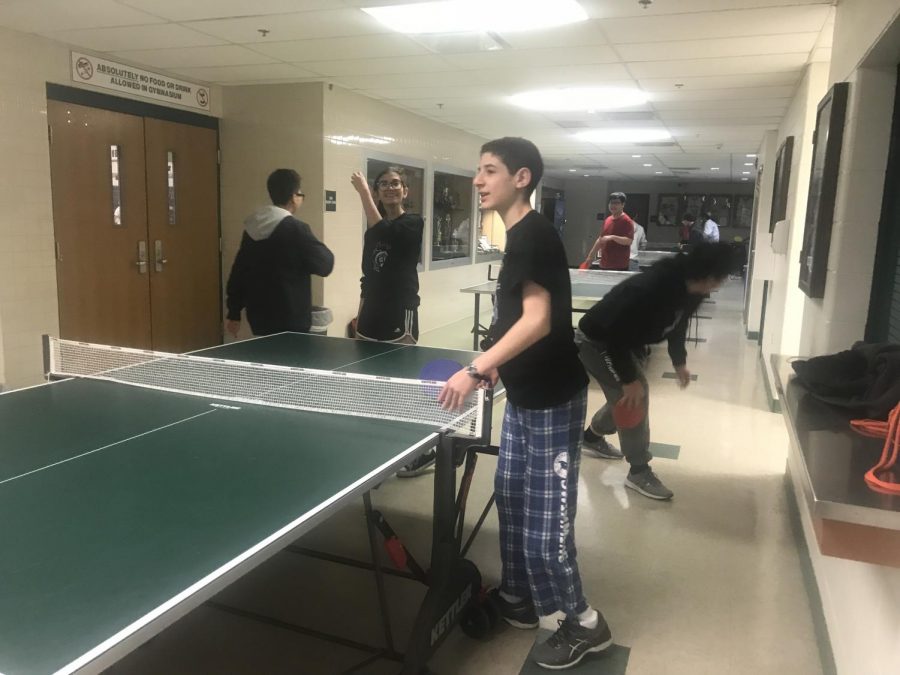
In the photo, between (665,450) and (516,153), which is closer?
(516,153)

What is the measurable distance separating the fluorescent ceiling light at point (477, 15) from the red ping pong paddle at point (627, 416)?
2.17m

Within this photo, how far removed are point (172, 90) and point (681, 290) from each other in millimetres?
4692

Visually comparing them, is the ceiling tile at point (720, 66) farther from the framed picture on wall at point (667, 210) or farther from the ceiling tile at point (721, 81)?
the framed picture on wall at point (667, 210)

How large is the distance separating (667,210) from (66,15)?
18935 mm

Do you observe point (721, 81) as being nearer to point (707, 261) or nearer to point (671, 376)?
point (671, 376)

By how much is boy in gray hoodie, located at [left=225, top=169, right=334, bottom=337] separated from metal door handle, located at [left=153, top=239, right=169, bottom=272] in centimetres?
220

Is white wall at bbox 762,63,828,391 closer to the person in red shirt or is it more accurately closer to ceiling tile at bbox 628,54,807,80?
ceiling tile at bbox 628,54,807,80

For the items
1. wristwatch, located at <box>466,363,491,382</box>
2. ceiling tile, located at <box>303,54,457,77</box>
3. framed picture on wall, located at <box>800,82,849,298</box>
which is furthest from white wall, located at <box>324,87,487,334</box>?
wristwatch, located at <box>466,363,491,382</box>

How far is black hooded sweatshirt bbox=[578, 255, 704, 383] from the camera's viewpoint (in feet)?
9.45

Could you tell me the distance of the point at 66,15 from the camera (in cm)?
416

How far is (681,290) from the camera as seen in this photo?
9.55 ft

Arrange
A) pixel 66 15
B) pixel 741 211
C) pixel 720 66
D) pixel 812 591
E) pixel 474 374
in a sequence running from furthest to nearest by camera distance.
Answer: pixel 741 211
pixel 720 66
pixel 66 15
pixel 812 591
pixel 474 374

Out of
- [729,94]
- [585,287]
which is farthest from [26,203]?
[729,94]

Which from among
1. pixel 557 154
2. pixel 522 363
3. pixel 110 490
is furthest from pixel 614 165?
pixel 110 490
